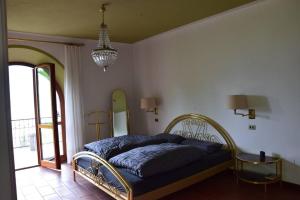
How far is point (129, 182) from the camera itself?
276 cm

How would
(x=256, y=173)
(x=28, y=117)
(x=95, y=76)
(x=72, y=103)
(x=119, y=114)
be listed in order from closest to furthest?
(x=256, y=173) → (x=72, y=103) → (x=95, y=76) → (x=119, y=114) → (x=28, y=117)

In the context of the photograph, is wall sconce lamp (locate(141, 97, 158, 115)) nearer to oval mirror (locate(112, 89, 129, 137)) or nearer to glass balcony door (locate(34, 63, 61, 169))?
oval mirror (locate(112, 89, 129, 137))

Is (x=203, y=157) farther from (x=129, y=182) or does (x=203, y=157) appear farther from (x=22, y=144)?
(x=22, y=144)

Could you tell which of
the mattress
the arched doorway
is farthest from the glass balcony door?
the mattress

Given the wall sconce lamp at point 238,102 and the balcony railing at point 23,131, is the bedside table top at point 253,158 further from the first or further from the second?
the balcony railing at point 23,131

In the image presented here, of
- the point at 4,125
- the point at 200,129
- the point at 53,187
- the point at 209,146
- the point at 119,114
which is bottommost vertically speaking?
the point at 53,187

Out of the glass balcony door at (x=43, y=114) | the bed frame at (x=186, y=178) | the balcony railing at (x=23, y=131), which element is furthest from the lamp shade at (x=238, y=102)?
the balcony railing at (x=23, y=131)

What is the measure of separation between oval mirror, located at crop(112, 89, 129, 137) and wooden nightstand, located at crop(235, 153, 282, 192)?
9.30 feet

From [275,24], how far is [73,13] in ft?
9.76

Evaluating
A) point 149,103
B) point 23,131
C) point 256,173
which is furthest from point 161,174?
point 23,131

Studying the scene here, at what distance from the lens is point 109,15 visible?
3.82 m

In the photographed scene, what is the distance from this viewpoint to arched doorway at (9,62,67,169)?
17.3 ft

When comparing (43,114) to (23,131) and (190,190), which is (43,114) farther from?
(190,190)

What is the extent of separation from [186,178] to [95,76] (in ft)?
10.8
